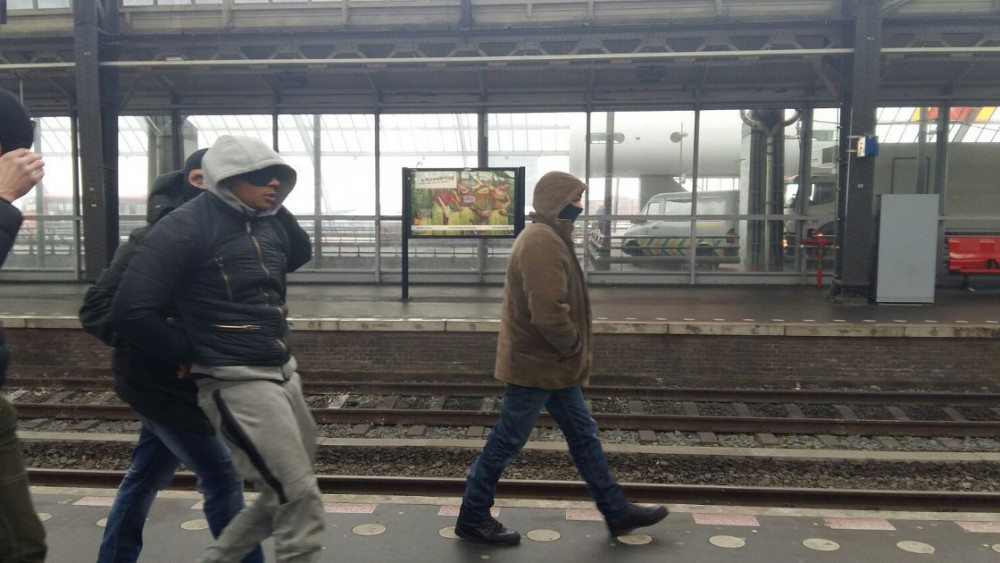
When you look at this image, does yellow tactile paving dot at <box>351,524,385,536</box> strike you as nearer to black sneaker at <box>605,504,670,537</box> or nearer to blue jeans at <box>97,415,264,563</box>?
blue jeans at <box>97,415,264,563</box>

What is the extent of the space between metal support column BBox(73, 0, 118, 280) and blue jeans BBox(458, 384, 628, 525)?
34.2 ft

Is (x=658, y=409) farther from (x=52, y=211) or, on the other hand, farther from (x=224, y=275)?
(x=52, y=211)

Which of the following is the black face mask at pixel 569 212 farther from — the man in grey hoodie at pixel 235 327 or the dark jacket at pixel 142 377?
the dark jacket at pixel 142 377

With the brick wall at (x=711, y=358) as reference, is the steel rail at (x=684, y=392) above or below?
below

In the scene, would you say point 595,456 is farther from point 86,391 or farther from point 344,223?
point 344,223

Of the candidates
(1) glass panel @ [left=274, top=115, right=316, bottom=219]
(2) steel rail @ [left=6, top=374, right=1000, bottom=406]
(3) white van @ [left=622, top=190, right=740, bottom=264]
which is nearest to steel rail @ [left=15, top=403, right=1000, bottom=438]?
(2) steel rail @ [left=6, top=374, right=1000, bottom=406]

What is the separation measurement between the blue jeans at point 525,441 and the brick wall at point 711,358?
14.9ft

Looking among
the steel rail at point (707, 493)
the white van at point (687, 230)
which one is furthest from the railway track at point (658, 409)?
the white van at point (687, 230)

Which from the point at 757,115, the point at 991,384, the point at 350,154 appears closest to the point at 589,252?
the point at 757,115

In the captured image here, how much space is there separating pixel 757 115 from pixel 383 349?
8.32m

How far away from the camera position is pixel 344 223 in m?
14.1

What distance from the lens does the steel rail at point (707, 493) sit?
473 centimetres

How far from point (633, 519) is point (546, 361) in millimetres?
956

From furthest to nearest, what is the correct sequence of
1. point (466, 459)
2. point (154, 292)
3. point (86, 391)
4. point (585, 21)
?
point (585, 21)
point (86, 391)
point (466, 459)
point (154, 292)
